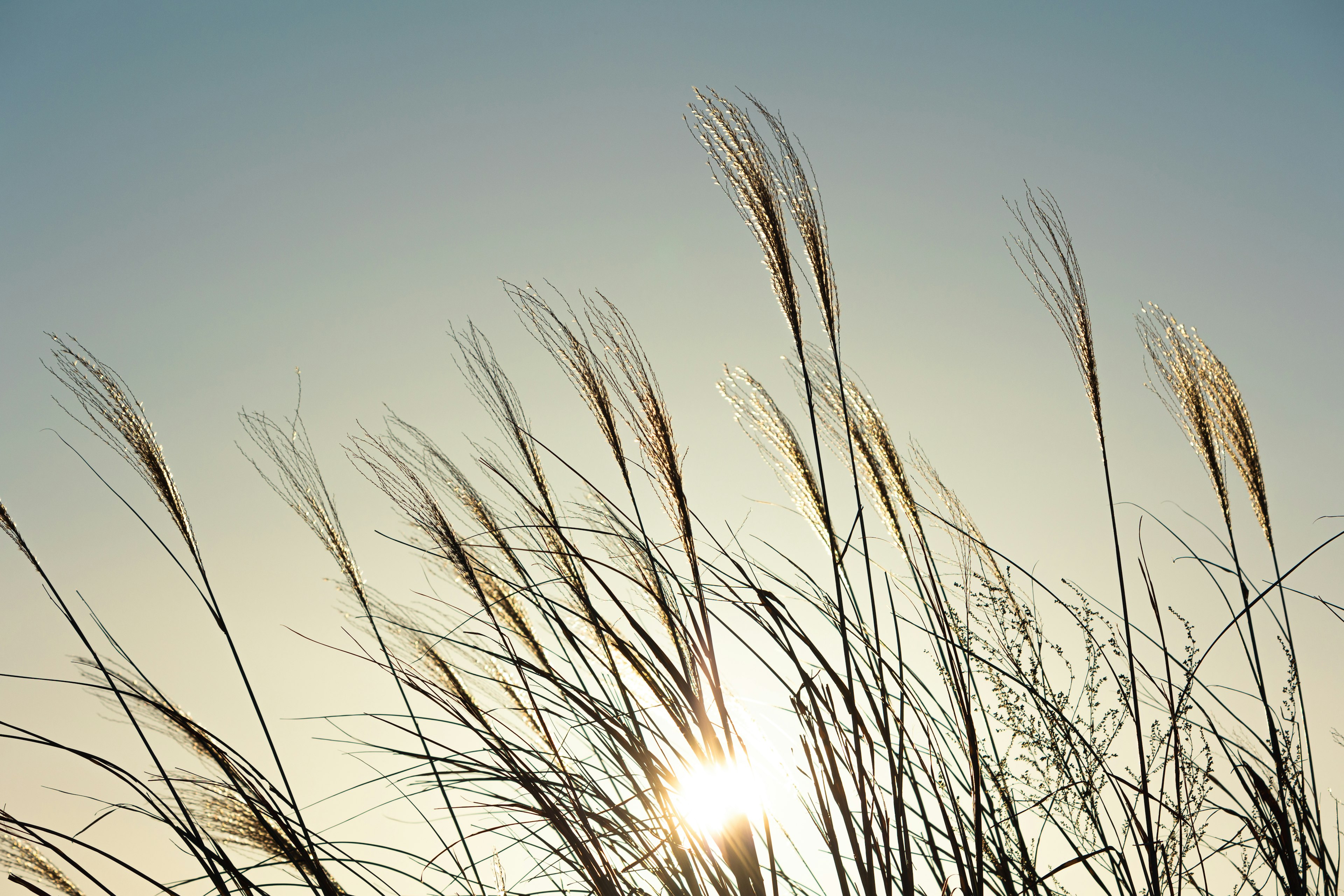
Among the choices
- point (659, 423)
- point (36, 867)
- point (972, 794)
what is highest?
point (659, 423)

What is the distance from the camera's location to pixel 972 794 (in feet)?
3.22

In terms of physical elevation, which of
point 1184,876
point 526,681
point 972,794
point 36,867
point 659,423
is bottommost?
point 1184,876

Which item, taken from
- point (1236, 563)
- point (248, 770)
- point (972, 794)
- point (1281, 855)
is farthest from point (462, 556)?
point (1236, 563)

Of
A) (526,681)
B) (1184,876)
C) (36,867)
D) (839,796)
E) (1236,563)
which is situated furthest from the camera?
(36,867)

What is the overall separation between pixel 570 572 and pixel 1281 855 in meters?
1.23

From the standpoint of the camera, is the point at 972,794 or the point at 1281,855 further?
the point at 1281,855

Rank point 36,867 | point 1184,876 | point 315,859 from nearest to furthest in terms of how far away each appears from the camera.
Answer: point 315,859
point 1184,876
point 36,867

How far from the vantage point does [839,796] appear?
0.93m

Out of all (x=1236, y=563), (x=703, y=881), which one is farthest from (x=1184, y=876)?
(x=703, y=881)

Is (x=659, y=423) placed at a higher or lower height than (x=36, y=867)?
higher

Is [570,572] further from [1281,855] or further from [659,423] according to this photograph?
[1281,855]

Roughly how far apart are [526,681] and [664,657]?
1.09ft

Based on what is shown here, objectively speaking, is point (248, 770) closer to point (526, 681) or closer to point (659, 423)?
point (526, 681)

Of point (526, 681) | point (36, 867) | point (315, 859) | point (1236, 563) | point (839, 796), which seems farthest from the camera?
point (36, 867)
